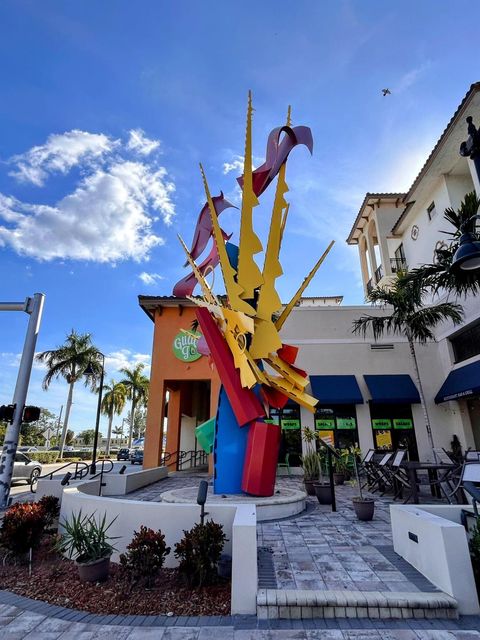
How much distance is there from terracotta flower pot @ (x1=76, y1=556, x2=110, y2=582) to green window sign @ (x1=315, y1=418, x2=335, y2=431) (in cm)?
1352

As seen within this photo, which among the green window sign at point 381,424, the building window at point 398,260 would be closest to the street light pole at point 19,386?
the green window sign at point 381,424

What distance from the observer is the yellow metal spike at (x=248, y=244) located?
361 inches

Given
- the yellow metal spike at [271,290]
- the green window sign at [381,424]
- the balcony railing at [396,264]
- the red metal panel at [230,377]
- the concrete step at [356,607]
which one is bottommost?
the concrete step at [356,607]

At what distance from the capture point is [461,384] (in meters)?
14.9

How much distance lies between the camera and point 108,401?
153 ft

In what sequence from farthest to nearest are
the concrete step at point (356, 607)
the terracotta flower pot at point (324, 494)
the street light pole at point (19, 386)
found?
the street light pole at point (19, 386), the terracotta flower pot at point (324, 494), the concrete step at point (356, 607)

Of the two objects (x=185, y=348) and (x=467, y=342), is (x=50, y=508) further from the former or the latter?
(x=467, y=342)

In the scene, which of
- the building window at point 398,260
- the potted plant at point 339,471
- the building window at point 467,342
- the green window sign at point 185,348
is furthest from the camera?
the building window at point 398,260

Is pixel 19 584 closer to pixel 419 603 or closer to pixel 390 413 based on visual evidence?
pixel 419 603

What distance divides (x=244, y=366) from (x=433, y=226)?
47.9ft

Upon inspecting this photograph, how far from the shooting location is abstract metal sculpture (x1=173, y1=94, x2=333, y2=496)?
27.9 feet

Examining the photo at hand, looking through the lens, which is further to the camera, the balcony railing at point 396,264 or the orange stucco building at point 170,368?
the balcony railing at point 396,264

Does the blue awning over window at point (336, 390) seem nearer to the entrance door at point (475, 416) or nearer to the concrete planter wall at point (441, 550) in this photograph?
the entrance door at point (475, 416)

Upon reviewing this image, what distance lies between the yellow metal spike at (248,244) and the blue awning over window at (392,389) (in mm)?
10301
